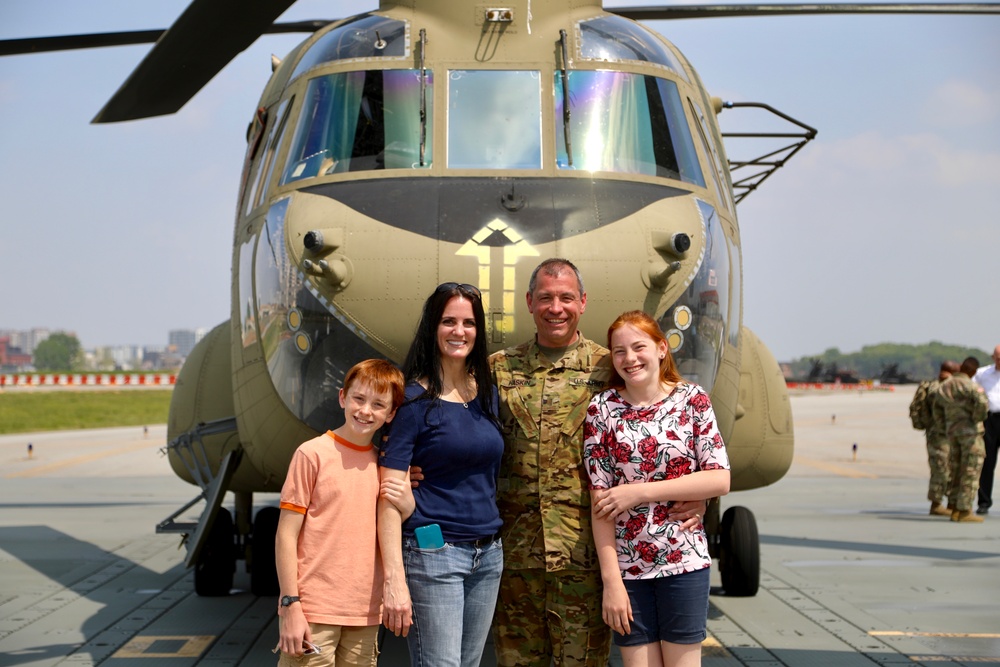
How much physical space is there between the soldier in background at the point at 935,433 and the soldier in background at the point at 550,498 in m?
9.35

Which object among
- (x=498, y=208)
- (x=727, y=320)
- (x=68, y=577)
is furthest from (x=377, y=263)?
(x=68, y=577)

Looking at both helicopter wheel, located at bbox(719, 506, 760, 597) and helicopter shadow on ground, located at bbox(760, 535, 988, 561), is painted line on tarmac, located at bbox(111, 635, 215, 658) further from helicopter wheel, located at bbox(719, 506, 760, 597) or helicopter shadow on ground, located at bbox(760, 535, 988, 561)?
helicopter shadow on ground, located at bbox(760, 535, 988, 561)

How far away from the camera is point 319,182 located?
5.25 meters

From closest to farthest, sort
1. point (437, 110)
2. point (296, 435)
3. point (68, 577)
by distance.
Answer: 1. point (296, 435)
2. point (437, 110)
3. point (68, 577)

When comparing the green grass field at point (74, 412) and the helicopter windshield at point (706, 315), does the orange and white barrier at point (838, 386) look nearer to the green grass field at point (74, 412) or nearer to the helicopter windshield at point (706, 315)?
the green grass field at point (74, 412)

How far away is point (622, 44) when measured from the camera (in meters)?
5.75

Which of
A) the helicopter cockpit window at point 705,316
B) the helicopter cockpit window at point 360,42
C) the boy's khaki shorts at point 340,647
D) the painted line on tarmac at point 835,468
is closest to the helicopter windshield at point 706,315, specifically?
the helicopter cockpit window at point 705,316

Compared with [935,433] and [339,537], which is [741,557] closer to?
[339,537]

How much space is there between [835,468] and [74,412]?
89.2ft

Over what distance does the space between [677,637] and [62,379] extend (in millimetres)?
72764

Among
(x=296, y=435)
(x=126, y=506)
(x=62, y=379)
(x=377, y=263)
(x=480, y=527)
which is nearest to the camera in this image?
(x=480, y=527)

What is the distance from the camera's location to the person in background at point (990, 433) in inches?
488

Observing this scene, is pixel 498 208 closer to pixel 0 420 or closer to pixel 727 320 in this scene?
pixel 727 320

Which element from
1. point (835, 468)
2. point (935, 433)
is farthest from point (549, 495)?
point (835, 468)
